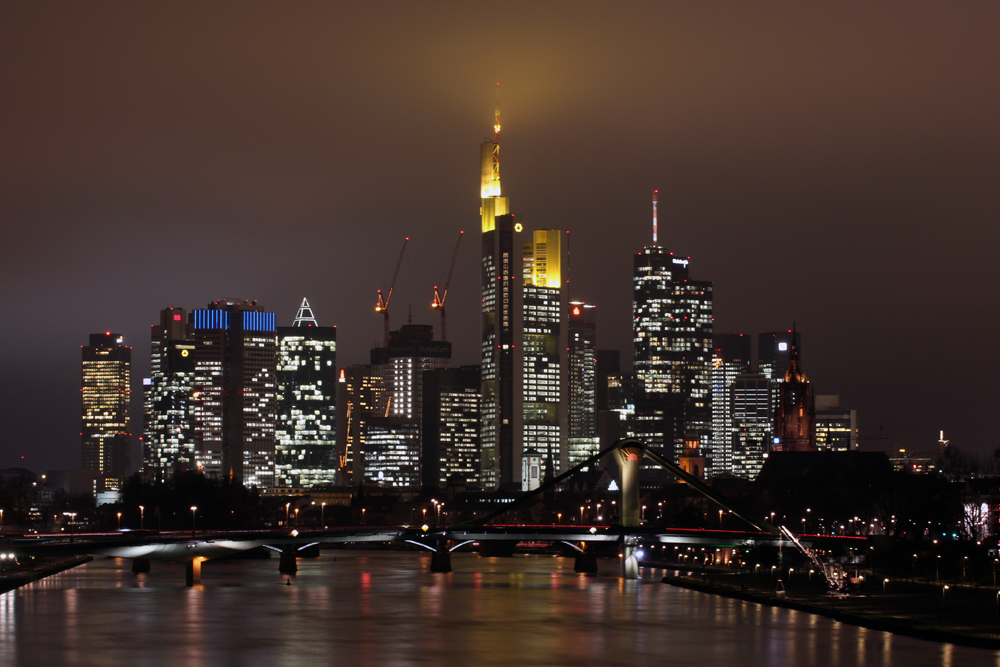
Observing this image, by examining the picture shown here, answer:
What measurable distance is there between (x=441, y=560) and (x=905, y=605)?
74222mm

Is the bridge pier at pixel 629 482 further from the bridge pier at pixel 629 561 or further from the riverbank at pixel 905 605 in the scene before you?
the riverbank at pixel 905 605

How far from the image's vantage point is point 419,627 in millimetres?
95875

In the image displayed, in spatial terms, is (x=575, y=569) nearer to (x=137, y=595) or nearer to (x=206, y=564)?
(x=206, y=564)

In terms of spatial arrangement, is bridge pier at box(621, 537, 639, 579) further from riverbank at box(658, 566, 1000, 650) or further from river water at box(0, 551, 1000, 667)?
riverbank at box(658, 566, 1000, 650)

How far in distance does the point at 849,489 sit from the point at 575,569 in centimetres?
3972

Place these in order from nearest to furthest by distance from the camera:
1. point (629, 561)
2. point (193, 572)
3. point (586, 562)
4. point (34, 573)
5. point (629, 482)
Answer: point (193, 572) < point (34, 573) < point (629, 561) < point (629, 482) < point (586, 562)

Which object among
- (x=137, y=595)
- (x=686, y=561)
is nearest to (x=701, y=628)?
(x=137, y=595)

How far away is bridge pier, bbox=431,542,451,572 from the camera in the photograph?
167 m

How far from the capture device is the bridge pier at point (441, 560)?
16688cm

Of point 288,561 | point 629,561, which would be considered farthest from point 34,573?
point 629,561

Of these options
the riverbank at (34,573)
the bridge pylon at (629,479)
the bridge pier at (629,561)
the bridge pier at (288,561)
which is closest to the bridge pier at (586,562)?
the bridge pylon at (629,479)

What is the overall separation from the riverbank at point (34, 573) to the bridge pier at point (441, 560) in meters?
41.3

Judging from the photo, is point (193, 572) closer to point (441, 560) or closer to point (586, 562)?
point (441, 560)

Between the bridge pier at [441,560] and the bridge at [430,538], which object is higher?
the bridge at [430,538]
